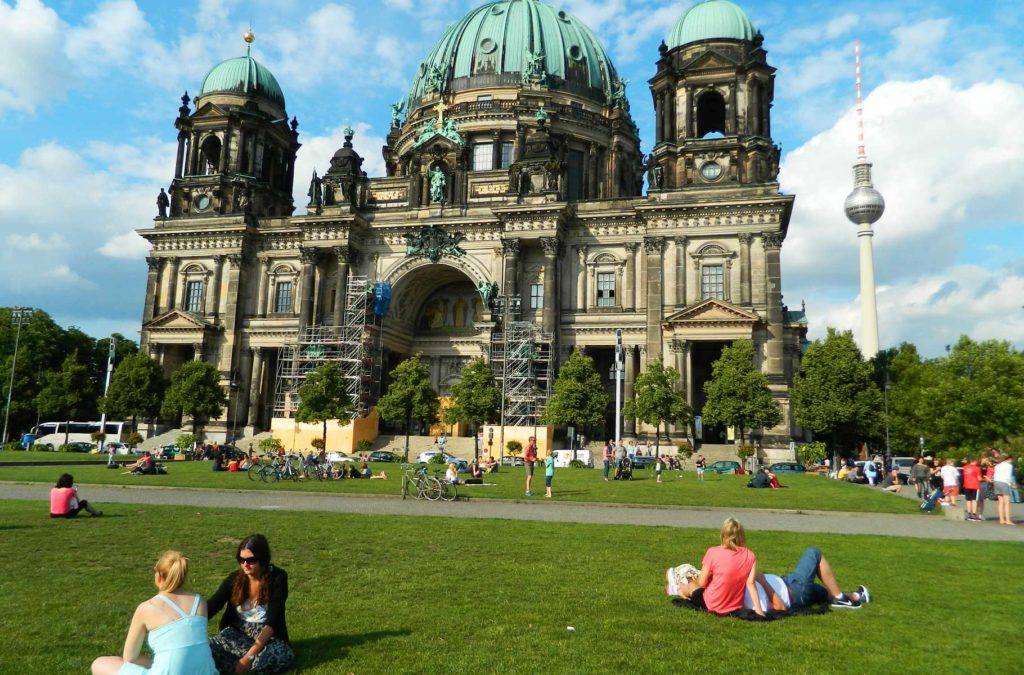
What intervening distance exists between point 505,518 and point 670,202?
38.0m

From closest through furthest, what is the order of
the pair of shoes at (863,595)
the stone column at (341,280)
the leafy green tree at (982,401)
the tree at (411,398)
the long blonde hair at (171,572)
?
the long blonde hair at (171,572), the pair of shoes at (863,595), the leafy green tree at (982,401), the tree at (411,398), the stone column at (341,280)

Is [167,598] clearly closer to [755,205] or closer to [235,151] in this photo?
[755,205]

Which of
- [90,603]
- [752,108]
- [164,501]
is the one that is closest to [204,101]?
[752,108]

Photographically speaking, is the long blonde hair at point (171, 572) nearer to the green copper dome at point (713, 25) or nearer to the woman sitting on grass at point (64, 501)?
the woman sitting on grass at point (64, 501)

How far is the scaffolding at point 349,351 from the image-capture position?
5434cm

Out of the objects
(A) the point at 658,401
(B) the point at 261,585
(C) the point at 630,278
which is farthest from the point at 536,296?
(B) the point at 261,585

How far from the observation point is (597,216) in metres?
54.6

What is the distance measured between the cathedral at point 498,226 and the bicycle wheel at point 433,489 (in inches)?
1092

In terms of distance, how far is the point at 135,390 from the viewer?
178 feet

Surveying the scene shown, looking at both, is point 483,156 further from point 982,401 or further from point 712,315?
point 982,401

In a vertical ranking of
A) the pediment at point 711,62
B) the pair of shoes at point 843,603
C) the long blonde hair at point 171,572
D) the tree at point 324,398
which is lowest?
the pair of shoes at point 843,603

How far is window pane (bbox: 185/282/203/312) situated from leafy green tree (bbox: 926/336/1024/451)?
181 ft

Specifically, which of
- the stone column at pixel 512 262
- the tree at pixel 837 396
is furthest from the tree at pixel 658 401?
the stone column at pixel 512 262

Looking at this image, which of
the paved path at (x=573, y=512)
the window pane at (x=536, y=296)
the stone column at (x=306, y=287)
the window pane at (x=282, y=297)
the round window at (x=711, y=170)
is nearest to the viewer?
the paved path at (x=573, y=512)
